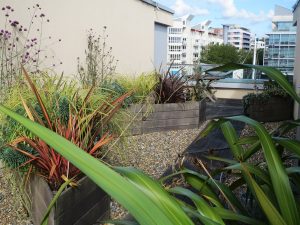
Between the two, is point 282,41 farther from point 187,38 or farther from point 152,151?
point 187,38

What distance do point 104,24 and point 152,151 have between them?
341cm

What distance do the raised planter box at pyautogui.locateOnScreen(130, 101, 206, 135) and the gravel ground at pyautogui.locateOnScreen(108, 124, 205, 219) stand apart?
113mm

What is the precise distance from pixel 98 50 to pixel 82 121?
14.3 ft

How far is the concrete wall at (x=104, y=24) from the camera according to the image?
5484 mm

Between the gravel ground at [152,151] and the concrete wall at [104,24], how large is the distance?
1.92 m

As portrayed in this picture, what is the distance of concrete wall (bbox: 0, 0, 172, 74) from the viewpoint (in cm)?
548

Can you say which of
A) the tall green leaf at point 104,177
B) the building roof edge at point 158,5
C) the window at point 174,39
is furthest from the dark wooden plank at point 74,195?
the window at point 174,39

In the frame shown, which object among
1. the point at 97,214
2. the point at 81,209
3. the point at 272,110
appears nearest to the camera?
the point at 81,209

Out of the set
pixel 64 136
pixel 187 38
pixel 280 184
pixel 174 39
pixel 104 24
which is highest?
pixel 187 38

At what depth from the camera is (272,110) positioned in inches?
254

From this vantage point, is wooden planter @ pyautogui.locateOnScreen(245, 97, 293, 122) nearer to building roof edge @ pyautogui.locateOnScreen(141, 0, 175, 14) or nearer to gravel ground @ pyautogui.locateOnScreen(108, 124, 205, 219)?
gravel ground @ pyautogui.locateOnScreen(108, 124, 205, 219)

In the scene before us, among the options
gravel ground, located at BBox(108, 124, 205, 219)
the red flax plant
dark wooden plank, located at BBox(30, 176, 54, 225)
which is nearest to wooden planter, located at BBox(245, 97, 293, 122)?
gravel ground, located at BBox(108, 124, 205, 219)

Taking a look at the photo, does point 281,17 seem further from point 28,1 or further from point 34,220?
point 34,220

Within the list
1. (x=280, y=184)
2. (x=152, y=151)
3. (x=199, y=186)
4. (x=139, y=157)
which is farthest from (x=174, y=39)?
(x=280, y=184)
